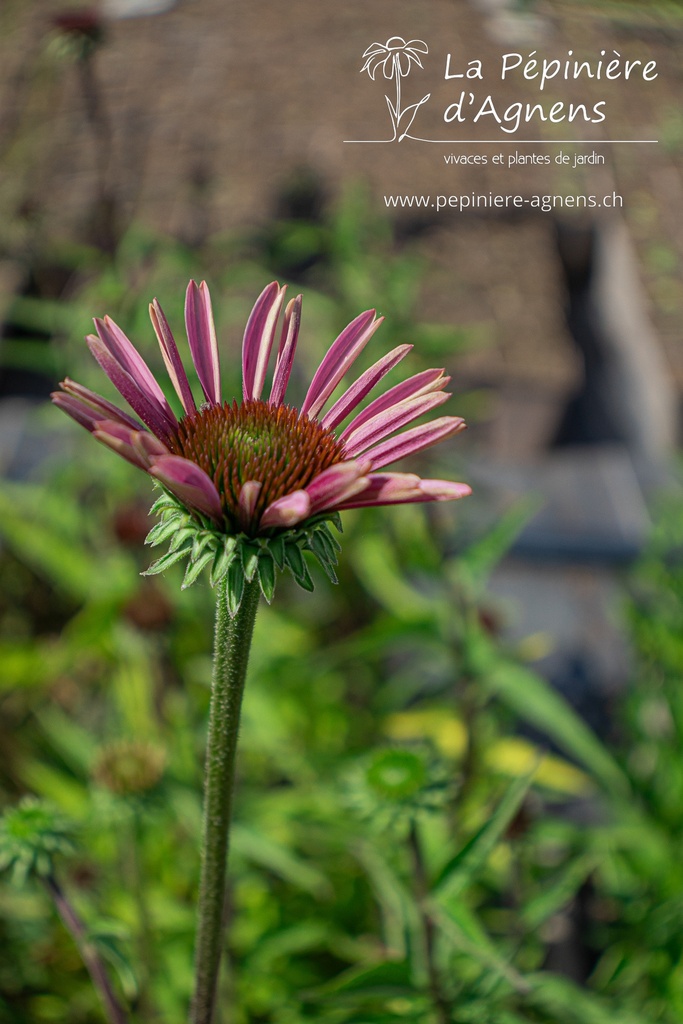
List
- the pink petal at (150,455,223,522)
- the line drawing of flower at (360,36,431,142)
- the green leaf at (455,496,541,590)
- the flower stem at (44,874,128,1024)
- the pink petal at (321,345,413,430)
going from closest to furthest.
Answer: the pink petal at (150,455,223,522) → the pink petal at (321,345,413,430) → the flower stem at (44,874,128,1024) → the green leaf at (455,496,541,590) → the line drawing of flower at (360,36,431,142)

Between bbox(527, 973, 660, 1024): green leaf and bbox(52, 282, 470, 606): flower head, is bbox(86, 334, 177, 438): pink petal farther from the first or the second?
bbox(527, 973, 660, 1024): green leaf

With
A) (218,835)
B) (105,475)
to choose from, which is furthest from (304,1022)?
(105,475)

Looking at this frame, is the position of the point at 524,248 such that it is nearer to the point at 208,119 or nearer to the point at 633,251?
the point at 633,251

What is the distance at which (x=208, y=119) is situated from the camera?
334 cm

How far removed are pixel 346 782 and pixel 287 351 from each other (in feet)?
1.41

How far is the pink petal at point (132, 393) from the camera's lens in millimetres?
470

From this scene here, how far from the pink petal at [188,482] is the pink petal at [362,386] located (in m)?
0.12

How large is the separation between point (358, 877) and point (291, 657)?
0.28 metres

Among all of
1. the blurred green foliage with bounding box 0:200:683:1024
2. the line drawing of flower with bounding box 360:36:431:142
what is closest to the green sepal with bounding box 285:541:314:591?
the blurred green foliage with bounding box 0:200:683:1024

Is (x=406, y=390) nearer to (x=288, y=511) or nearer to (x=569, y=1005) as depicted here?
(x=288, y=511)

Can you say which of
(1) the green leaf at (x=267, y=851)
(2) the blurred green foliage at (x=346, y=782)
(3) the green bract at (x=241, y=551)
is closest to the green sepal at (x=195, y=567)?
(3) the green bract at (x=241, y=551)

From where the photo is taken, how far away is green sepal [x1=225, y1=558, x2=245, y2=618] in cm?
46

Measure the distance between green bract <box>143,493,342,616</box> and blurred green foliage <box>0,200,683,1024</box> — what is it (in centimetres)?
30

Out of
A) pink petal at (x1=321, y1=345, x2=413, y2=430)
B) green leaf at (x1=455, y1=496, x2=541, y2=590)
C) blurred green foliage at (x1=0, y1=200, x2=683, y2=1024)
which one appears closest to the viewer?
pink petal at (x1=321, y1=345, x2=413, y2=430)
